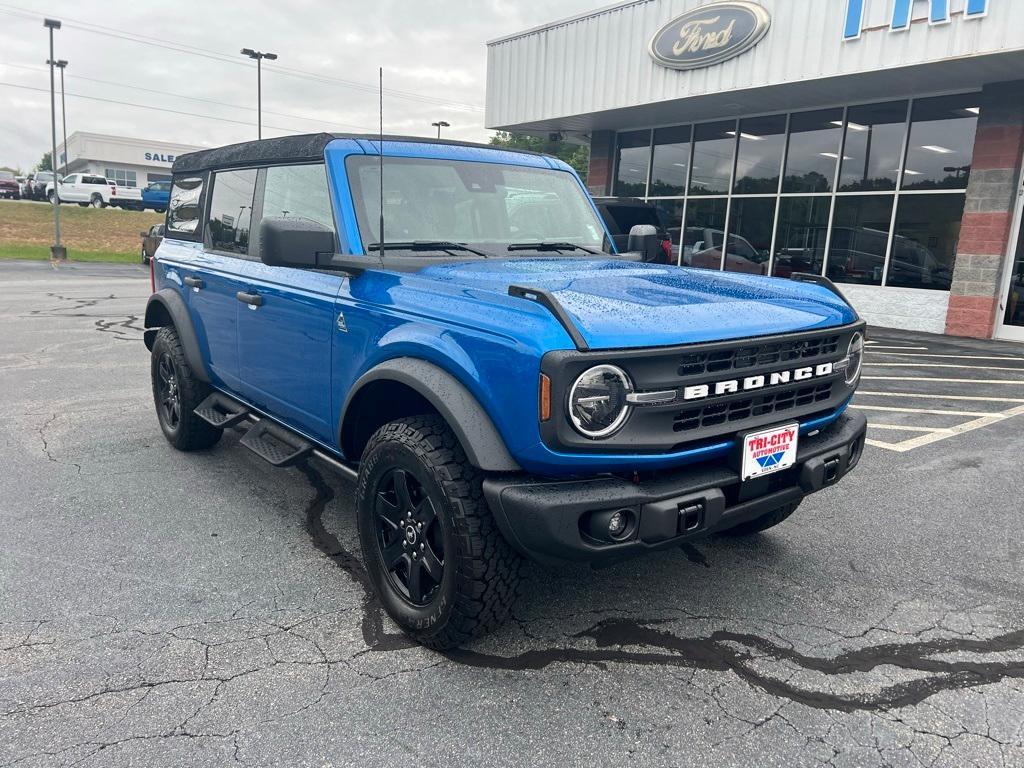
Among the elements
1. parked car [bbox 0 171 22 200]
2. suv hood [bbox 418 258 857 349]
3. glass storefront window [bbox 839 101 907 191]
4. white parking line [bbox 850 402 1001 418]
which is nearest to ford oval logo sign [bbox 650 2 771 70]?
glass storefront window [bbox 839 101 907 191]

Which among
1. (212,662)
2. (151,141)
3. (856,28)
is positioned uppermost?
(151,141)

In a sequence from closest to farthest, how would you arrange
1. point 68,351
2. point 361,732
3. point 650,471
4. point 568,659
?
point 361,732 → point 650,471 → point 568,659 → point 68,351

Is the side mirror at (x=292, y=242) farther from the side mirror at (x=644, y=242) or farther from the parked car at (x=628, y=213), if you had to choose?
the parked car at (x=628, y=213)

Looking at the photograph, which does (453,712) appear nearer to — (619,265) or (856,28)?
(619,265)

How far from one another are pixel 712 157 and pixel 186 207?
13112mm

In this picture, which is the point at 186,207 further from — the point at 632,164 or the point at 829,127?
the point at 632,164

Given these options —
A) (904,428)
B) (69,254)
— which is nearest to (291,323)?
(904,428)

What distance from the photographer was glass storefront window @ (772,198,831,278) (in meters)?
14.1

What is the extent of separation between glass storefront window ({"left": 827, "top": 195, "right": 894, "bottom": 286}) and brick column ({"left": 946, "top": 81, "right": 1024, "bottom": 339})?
1.36m

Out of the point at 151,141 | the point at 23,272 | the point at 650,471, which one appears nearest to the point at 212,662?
the point at 650,471

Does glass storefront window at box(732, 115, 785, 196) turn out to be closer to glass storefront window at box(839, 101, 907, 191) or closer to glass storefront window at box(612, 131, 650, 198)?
glass storefront window at box(839, 101, 907, 191)

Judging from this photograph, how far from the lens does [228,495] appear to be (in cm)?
434

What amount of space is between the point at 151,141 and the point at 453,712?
75892 millimetres

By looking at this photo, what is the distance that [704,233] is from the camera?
16312mm
